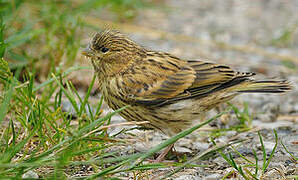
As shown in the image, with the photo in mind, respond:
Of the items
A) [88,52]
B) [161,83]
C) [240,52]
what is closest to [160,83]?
[161,83]

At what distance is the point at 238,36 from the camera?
909 centimetres

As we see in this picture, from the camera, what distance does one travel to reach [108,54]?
15.3 feet

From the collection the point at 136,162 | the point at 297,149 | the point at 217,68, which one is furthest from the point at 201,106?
the point at 136,162

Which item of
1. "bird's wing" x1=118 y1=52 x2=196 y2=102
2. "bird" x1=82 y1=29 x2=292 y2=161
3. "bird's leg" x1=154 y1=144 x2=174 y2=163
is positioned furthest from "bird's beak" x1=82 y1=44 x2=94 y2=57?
"bird's leg" x1=154 y1=144 x2=174 y2=163

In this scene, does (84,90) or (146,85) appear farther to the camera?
(84,90)

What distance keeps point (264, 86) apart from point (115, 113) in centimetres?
197

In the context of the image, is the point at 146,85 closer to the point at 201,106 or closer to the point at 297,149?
the point at 201,106

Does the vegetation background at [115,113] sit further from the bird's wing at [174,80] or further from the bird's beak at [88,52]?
the bird's wing at [174,80]

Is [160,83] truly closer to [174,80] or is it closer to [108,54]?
[174,80]

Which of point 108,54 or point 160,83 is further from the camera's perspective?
point 108,54

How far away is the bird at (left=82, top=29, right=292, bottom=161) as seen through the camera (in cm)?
438

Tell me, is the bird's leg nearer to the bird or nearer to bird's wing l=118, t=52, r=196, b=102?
the bird

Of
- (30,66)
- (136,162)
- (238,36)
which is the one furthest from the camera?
(238,36)

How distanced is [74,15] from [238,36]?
12.7 feet
